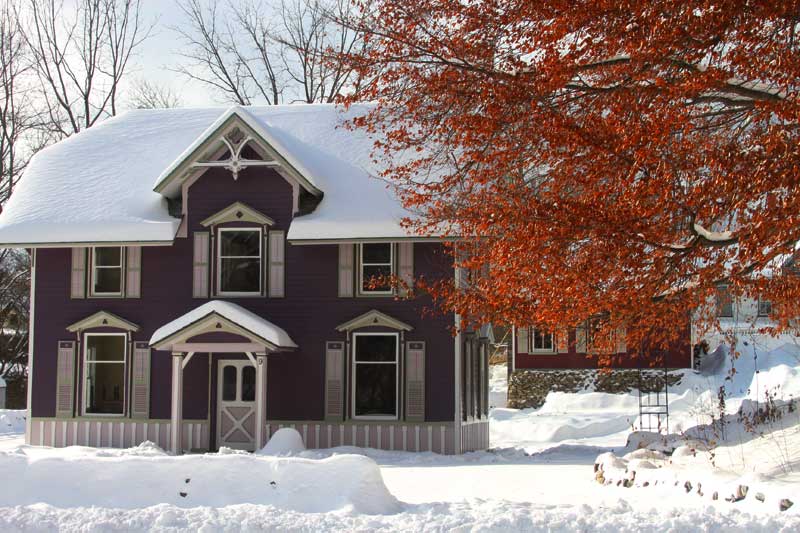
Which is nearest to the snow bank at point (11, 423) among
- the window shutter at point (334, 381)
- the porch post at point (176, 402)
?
the porch post at point (176, 402)

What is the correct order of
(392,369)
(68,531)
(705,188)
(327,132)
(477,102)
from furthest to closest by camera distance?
(327,132)
(392,369)
(477,102)
(705,188)
(68,531)

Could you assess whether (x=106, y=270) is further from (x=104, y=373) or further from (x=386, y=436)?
(x=386, y=436)

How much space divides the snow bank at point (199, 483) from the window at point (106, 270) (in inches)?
491

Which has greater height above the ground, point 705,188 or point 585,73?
point 585,73

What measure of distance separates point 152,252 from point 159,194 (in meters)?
1.47

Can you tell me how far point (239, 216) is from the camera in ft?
78.3

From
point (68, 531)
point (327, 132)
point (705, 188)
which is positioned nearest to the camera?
point (68, 531)

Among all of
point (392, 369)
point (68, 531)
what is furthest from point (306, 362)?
point (68, 531)

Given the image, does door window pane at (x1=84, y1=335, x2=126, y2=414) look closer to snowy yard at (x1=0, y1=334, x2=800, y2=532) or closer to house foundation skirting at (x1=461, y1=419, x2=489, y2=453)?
A: house foundation skirting at (x1=461, y1=419, x2=489, y2=453)

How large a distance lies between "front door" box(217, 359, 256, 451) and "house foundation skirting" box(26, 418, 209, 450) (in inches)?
17.9

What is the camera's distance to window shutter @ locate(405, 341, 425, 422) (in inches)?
899

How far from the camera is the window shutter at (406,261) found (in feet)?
76.4

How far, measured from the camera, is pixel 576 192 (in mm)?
13742

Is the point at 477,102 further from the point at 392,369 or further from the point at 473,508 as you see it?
the point at 392,369
